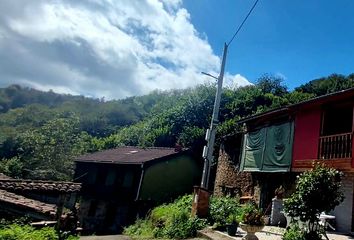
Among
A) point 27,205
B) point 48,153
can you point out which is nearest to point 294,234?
point 27,205

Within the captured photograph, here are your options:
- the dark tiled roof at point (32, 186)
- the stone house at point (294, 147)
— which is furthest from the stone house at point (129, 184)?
the dark tiled roof at point (32, 186)

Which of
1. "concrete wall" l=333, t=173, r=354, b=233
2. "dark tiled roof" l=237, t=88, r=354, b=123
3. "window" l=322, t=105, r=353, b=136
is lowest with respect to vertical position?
"concrete wall" l=333, t=173, r=354, b=233

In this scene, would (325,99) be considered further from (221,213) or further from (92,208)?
(92,208)

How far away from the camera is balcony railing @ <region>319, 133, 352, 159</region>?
13047mm

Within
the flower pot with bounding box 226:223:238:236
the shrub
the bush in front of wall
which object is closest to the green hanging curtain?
the bush in front of wall

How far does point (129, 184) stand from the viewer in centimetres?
2492

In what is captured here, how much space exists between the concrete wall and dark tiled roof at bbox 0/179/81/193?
45.2 feet

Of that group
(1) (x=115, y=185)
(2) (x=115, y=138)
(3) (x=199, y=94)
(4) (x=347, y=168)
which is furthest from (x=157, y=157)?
(2) (x=115, y=138)

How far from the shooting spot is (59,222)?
10383 millimetres

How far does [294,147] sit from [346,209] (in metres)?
3.59

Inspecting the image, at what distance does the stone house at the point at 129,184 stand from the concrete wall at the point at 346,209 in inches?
523

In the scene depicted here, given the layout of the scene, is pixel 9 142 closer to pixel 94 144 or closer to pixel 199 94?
pixel 94 144

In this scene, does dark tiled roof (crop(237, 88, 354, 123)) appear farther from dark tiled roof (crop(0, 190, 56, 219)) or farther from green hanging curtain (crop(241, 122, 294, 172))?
dark tiled roof (crop(0, 190, 56, 219))

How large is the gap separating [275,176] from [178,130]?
2072 centimetres
